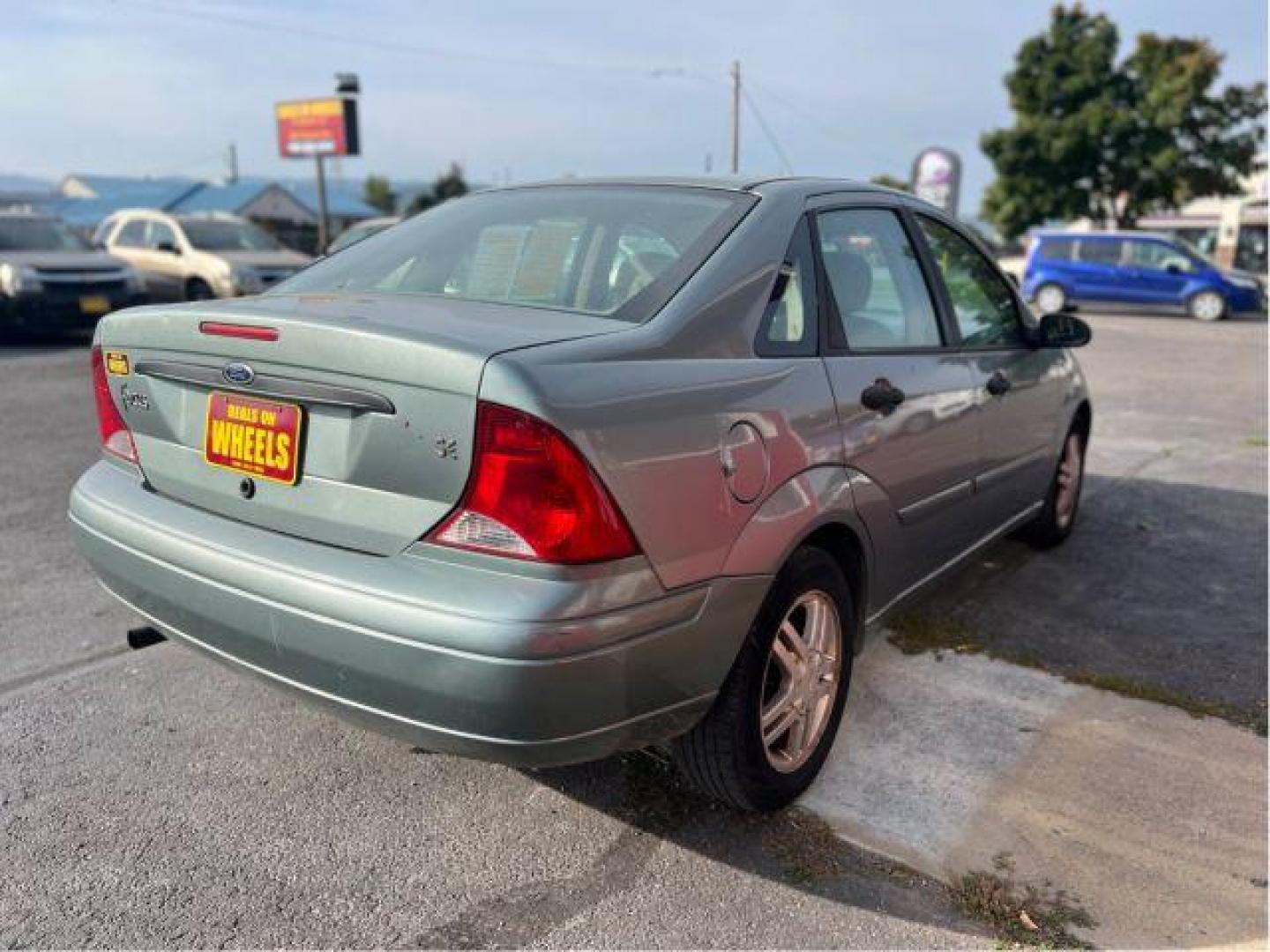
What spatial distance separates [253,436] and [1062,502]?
3.99m

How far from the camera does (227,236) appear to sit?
47.5 feet

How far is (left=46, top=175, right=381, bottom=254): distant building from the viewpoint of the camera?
134 feet

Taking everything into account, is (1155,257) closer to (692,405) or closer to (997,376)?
(997,376)

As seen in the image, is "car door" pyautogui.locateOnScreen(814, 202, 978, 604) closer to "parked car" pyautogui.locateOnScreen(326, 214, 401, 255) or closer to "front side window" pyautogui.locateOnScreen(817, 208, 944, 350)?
"front side window" pyautogui.locateOnScreen(817, 208, 944, 350)

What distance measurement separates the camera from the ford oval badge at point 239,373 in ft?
7.40

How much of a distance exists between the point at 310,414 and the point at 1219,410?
9706mm

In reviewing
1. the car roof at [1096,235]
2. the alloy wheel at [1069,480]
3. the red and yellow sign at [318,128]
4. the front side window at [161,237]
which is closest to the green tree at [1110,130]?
the car roof at [1096,235]

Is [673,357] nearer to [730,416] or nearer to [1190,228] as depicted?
[730,416]

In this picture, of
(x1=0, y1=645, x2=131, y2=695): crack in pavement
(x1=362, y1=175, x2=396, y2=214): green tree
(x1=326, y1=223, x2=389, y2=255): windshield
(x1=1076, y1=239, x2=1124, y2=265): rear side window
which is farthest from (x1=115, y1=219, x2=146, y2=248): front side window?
(x1=362, y1=175, x2=396, y2=214): green tree

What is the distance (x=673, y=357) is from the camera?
2.23m

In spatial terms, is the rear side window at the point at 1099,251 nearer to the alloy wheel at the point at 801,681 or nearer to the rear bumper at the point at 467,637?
the alloy wheel at the point at 801,681

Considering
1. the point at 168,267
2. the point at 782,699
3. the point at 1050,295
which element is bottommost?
the point at 1050,295

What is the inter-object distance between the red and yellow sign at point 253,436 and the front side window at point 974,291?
2.32 m

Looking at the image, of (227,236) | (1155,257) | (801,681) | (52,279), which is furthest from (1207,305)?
(801,681)
